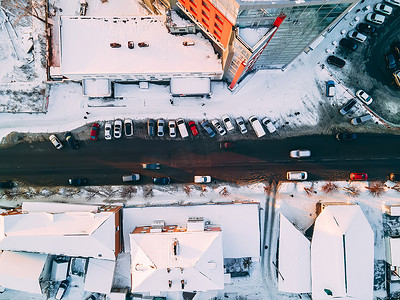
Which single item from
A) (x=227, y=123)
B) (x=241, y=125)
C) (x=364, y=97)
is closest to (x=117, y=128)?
(x=227, y=123)

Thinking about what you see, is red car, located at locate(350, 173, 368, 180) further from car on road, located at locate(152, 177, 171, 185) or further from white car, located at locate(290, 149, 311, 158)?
car on road, located at locate(152, 177, 171, 185)

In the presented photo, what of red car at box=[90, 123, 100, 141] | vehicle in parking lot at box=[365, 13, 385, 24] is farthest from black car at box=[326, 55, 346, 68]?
red car at box=[90, 123, 100, 141]

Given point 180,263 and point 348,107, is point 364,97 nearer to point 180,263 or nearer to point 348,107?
point 348,107

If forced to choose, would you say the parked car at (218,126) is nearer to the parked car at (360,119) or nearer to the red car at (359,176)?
the parked car at (360,119)

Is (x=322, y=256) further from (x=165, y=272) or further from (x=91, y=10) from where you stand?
(x=91, y=10)

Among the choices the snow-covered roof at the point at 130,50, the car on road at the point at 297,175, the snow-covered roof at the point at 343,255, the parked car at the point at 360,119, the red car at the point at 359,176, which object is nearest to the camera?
the snow-covered roof at the point at 130,50

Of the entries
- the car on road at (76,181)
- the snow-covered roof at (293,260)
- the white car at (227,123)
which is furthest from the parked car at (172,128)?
the snow-covered roof at (293,260)
